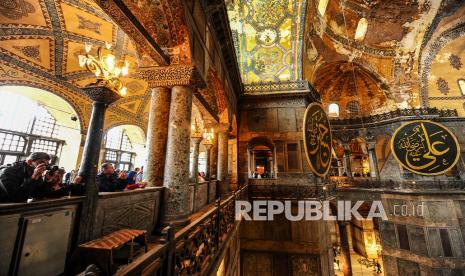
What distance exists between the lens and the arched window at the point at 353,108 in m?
15.2

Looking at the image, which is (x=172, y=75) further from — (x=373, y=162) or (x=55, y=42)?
(x=373, y=162)

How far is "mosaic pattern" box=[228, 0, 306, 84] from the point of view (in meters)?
8.44

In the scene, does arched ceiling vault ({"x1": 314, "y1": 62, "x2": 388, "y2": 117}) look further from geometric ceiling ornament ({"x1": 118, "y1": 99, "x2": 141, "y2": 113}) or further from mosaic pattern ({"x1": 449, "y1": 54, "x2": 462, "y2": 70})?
geometric ceiling ornament ({"x1": 118, "y1": 99, "x2": 141, "y2": 113})

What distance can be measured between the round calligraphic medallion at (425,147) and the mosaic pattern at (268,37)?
20.7 feet

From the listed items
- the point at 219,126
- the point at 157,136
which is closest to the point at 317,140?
the point at 219,126

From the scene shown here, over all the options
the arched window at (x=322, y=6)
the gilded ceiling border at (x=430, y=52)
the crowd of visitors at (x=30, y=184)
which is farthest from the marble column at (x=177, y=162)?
the gilded ceiling border at (x=430, y=52)

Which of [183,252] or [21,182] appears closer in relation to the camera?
[21,182]

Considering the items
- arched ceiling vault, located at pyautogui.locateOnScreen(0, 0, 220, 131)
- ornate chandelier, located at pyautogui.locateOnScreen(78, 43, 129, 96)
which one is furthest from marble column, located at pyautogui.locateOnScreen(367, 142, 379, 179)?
ornate chandelier, located at pyautogui.locateOnScreen(78, 43, 129, 96)

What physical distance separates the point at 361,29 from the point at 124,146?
18.0m

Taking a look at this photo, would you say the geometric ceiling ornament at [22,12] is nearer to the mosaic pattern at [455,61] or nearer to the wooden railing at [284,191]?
the wooden railing at [284,191]

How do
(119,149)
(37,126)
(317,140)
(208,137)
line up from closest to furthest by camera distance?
(208,137), (317,140), (37,126), (119,149)

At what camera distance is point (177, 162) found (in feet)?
11.1

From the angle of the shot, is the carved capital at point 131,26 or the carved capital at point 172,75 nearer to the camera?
the carved capital at point 131,26

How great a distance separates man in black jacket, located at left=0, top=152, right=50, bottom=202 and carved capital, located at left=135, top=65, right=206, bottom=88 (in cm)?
227
